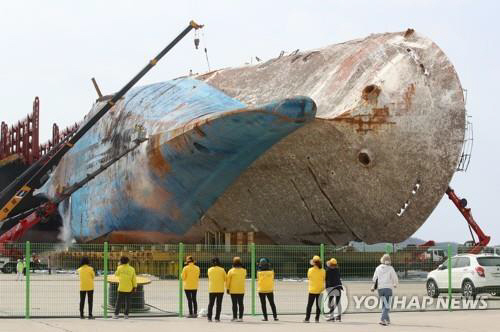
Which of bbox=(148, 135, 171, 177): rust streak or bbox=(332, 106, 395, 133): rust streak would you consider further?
bbox=(148, 135, 171, 177): rust streak

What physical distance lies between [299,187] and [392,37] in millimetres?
7362

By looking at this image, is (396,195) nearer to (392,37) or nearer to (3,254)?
(392,37)

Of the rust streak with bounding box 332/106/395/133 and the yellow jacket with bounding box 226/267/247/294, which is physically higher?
the rust streak with bounding box 332/106/395/133

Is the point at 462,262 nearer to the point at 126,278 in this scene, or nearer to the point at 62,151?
the point at 126,278

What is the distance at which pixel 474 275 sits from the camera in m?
23.0

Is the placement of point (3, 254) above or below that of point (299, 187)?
below

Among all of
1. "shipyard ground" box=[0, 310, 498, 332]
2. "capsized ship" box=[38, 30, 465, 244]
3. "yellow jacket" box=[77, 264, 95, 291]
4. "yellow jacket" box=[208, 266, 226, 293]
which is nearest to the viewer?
"shipyard ground" box=[0, 310, 498, 332]

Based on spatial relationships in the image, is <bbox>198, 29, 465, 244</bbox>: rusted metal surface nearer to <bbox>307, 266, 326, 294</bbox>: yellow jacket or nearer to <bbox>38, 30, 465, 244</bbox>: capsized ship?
<bbox>38, 30, 465, 244</bbox>: capsized ship

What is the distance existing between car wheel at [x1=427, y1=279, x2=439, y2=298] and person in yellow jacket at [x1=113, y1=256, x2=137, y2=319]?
9.89 m

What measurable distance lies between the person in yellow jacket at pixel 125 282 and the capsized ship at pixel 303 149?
14732mm

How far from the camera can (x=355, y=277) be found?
112ft

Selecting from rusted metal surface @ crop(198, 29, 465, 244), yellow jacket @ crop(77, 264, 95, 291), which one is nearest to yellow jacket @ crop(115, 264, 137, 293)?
yellow jacket @ crop(77, 264, 95, 291)

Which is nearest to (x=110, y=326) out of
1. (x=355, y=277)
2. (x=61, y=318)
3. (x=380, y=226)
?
(x=61, y=318)

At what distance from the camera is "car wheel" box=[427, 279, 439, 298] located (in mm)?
24531
